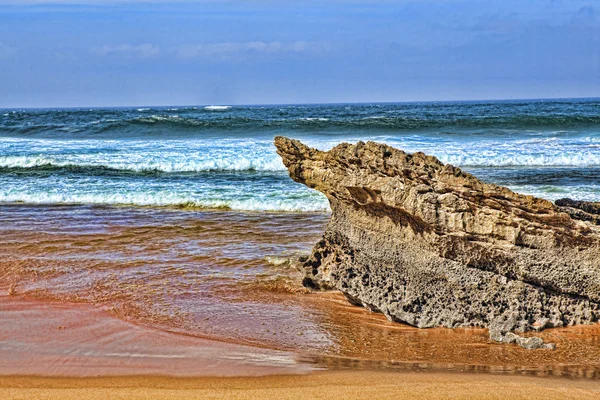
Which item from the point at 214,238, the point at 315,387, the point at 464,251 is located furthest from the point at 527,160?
the point at 315,387

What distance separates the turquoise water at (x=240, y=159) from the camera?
12430mm

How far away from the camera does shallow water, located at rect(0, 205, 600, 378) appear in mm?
4250

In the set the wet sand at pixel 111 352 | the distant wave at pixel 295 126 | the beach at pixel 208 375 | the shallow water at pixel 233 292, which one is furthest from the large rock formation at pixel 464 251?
the distant wave at pixel 295 126

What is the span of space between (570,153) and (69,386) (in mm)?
17612

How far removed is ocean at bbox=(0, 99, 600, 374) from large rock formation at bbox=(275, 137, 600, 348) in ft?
0.60

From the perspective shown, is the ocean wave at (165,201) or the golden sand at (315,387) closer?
the golden sand at (315,387)

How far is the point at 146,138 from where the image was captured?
93.4ft

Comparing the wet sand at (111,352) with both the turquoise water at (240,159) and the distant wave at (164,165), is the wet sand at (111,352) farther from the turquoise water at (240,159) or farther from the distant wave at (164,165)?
the distant wave at (164,165)

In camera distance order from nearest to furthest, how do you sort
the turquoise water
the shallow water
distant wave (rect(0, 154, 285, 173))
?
1. the shallow water
2. the turquoise water
3. distant wave (rect(0, 154, 285, 173))

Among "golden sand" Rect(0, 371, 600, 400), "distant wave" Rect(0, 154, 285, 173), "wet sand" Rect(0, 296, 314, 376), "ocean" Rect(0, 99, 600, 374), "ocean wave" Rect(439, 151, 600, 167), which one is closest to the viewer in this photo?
"golden sand" Rect(0, 371, 600, 400)

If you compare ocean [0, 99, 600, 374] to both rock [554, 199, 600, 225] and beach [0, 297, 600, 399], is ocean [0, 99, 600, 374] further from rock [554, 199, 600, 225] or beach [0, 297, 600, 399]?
rock [554, 199, 600, 225]

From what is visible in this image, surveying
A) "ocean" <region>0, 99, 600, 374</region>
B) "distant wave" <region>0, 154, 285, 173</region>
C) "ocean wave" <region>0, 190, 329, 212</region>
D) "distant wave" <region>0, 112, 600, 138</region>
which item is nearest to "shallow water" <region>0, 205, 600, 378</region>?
"ocean" <region>0, 99, 600, 374</region>

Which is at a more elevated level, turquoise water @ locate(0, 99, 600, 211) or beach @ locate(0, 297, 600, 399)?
turquoise water @ locate(0, 99, 600, 211)

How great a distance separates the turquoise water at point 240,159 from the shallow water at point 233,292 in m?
2.71
